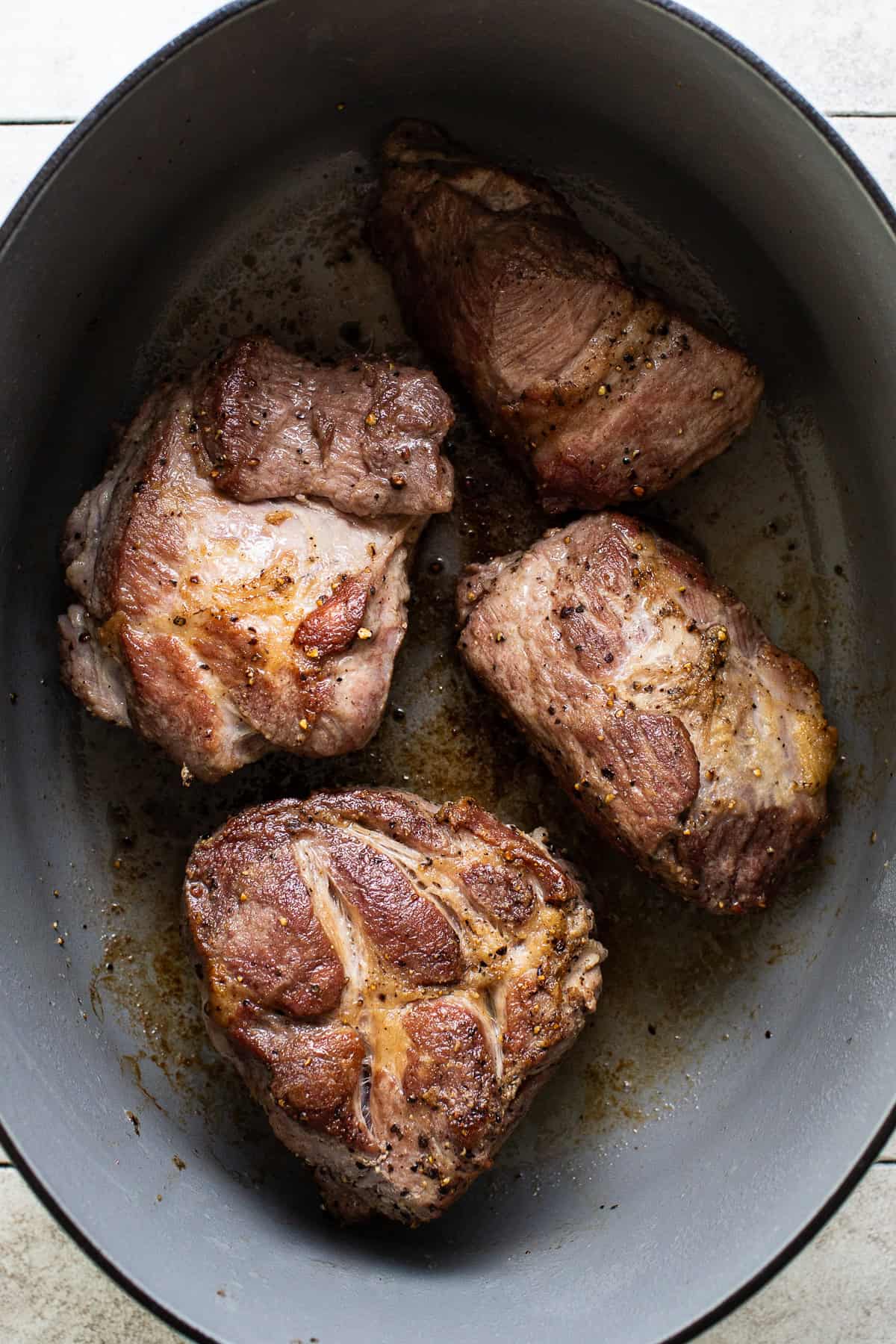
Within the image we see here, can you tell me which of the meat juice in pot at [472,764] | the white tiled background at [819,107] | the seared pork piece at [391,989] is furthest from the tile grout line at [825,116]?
the seared pork piece at [391,989]

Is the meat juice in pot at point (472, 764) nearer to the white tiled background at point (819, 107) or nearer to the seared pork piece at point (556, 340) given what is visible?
the seared pork piece at point (556, 340)

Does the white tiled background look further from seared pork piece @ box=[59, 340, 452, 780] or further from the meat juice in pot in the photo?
seared pork piece @ box=[59, 340, 452, 780]

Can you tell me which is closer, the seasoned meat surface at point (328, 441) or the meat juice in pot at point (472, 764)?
the seasoned meat surface at point (328, 441)

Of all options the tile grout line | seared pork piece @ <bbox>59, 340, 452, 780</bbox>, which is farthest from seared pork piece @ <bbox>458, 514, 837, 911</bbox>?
the tile grout line

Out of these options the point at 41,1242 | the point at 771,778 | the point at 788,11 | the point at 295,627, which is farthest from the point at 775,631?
the point at 41,1242

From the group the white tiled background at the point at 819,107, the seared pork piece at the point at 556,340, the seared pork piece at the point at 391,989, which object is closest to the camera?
the seared pork piece at the point at 391,989

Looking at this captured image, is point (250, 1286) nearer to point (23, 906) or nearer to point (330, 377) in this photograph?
point (23, 906)
